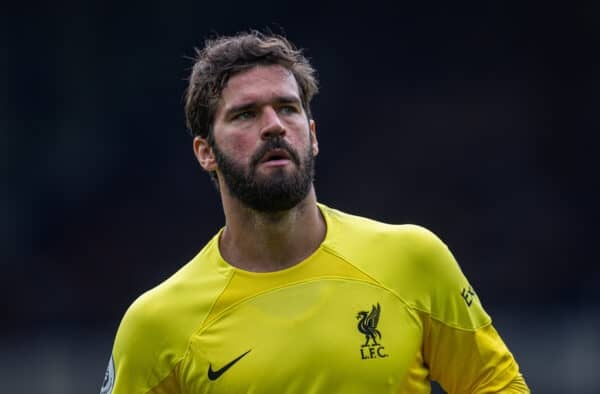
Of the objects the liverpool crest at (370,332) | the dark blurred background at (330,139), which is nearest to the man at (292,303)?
the liverpool crest at (370,332)

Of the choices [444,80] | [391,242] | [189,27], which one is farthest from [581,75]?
[391,242]

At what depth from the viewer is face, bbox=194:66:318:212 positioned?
3.85 meters

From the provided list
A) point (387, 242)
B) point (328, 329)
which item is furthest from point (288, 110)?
point (328, 329)

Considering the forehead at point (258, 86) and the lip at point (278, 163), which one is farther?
the forehead at point (258, 86)

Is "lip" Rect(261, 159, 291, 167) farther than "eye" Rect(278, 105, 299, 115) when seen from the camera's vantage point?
No

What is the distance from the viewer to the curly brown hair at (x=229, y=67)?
4.09 metres

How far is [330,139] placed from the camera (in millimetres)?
12852

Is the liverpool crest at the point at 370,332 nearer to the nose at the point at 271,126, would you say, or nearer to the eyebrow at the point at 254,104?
the nose at the point at 271,126

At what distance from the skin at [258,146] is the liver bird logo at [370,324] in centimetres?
31

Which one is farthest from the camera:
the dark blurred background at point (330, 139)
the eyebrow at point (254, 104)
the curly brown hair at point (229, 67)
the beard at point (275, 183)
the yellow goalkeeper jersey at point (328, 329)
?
the dark blurred background at point (330, 139)

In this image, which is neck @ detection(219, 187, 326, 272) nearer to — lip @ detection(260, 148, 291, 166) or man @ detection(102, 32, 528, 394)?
man @ detection(102, 32, 528, 394)

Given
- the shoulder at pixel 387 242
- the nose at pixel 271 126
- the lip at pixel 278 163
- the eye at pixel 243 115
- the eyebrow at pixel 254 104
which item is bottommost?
the shoulder at pixel 387 242

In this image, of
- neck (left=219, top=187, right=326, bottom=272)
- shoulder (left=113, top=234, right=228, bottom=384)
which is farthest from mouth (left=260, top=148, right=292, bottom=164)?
shoulder (left=113, top=234, right=228, bottom=384)

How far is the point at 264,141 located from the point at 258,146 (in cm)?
3
